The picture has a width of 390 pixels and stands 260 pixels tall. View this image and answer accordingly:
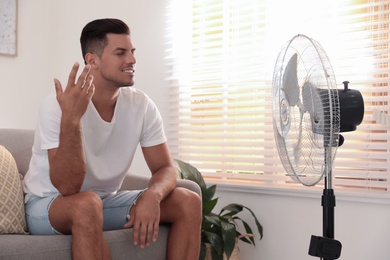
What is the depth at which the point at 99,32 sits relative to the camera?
2338mm

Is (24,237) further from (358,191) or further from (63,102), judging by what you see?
(358,191)

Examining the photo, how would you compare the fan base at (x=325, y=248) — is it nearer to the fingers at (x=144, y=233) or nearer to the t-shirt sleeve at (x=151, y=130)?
the fingers at (x=144, y=233)

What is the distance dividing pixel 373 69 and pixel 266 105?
0.57m

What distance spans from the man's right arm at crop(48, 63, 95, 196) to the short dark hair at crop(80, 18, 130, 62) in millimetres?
355

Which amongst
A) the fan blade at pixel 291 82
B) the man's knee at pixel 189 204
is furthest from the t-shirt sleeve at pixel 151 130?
the fan blade at pixel 291 82

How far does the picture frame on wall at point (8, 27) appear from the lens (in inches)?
144

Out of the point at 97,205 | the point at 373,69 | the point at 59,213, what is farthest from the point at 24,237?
the point at 373,69

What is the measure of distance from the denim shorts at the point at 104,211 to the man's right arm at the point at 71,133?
13cm

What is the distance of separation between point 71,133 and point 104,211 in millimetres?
360

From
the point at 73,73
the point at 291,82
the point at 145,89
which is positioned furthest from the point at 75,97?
the point at 145,89

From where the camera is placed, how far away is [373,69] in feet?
8.50

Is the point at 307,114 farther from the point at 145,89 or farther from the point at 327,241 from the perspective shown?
the point at 145,89

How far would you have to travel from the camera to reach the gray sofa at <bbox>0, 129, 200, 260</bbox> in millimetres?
1861

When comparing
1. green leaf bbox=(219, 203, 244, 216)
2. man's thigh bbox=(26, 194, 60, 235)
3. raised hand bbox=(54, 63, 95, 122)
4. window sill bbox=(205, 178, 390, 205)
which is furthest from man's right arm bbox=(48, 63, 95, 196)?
window sill bbox=(205, 178, 390, 205)
